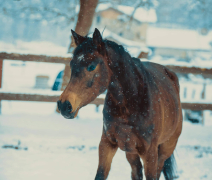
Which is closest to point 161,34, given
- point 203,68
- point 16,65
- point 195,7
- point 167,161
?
point 16,65

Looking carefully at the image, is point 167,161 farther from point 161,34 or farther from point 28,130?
point 161,34

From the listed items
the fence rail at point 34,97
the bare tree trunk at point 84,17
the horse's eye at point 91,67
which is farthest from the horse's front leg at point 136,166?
the bare tree trunk at point 84,17

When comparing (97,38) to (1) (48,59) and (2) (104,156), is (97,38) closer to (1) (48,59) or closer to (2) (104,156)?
(2) (104,156)

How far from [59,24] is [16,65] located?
687 cm

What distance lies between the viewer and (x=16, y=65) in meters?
11.7

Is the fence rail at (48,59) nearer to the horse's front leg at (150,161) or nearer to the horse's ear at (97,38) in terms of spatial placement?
the horse's ear at (97,38)

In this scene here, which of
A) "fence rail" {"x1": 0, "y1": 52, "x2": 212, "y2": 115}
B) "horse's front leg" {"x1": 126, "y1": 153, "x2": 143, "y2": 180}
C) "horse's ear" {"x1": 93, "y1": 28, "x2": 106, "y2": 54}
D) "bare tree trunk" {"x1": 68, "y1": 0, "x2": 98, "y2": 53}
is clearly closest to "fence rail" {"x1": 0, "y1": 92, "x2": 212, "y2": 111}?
"fence rail" {"x1": 0, "y1": 52, "x2": 212, "y2": 115}

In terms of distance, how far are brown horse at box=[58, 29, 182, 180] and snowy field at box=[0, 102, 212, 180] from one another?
945 mm

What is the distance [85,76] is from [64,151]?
6.56 ft

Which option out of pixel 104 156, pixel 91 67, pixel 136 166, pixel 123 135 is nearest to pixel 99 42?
pixel 91 67

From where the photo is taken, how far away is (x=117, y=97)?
4.80 ft

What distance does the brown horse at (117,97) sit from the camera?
1.28 meters

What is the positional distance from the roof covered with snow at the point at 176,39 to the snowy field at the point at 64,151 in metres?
14.9

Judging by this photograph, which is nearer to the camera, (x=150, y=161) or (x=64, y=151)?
(x=150, y=161)
